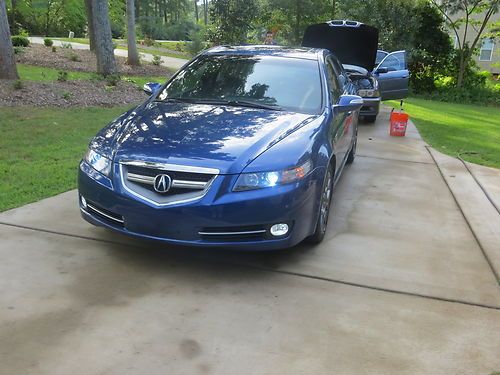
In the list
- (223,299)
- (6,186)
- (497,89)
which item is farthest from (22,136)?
(497,89)

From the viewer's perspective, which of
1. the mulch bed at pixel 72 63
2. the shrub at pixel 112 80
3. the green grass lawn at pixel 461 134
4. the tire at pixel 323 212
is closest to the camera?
the tire at pixel 323 212

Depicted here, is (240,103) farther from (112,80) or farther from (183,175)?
(112,80)

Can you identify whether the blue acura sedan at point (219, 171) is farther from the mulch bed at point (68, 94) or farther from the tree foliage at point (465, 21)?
the tree foliage at point (465, 21)

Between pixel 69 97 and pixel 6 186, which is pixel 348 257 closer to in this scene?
pixel 6 186

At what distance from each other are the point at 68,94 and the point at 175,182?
7.52 metres

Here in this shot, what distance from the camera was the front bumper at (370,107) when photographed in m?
11.0

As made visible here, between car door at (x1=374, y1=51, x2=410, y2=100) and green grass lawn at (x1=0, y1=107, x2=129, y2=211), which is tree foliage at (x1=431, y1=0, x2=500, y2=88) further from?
green grass lawn at (x1=0, y1=107, x2=129, y2=211)

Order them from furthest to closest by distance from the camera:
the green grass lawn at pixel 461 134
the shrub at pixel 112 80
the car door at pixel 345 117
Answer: the shrub at pixel 112 80
the green grass lawn at pixel 461 134
the car door at pixel 345 117

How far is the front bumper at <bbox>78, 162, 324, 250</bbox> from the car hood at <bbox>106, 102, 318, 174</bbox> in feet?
0.68

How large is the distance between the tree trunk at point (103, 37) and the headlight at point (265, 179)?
10710 mm

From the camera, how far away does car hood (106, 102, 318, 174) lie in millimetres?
3668

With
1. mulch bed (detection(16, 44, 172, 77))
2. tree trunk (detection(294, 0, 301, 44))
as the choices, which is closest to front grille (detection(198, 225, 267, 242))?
mulch bed (detection(16, 44, 172, 77))

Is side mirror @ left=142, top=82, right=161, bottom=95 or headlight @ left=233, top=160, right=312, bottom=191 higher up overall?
side mirror @ left=142, top=82, right=161, bottom=95

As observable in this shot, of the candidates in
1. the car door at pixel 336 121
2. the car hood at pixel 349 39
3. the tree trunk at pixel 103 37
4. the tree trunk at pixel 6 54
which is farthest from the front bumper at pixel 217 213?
the tree trunk at pixel 103 37
